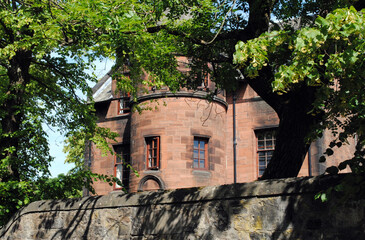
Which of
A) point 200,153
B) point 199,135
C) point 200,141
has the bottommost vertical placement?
point 200,153

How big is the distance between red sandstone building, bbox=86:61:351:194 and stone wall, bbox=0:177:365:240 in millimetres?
12811

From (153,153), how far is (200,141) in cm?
219

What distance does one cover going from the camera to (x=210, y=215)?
645 centimetres

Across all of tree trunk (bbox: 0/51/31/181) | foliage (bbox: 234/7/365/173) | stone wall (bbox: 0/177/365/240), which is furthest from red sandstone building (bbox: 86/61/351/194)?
foliage (bbox: 234/7/365/173)

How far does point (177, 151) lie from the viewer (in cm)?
2177

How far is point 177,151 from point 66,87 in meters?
8.42

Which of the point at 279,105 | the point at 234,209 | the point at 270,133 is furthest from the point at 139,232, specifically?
the point at 270,133

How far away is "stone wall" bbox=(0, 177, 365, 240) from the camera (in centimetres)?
543

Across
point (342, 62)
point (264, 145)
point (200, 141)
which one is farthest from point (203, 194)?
point (264, 145)

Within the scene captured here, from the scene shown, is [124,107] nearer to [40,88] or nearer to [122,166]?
[122,166]

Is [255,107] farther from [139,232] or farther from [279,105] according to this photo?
[139,232]

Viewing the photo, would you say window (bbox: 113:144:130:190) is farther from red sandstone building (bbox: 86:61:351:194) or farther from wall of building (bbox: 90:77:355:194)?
wall of building (bbox: 90:77:355:194)

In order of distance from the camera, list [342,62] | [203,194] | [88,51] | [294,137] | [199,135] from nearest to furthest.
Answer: [342,62], [203,194], [294,137], [88,51], [199,135]

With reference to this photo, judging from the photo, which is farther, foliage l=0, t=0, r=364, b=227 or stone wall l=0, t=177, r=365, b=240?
foliage l=0, t=0, r=364, b=227
